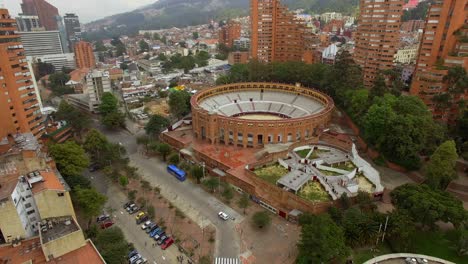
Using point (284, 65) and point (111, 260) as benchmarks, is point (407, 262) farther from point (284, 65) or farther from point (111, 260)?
point (284, 65)

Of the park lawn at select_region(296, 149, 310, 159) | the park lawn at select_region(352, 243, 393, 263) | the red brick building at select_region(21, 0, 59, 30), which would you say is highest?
the red brick building at select_region(21, 0, 59, 30)

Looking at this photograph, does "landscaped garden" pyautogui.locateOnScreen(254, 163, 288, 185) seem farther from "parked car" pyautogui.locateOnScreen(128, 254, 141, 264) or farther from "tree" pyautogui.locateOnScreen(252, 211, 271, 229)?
"parked car" pyautogui.locateOnScreen(128, 254, 141, 264)

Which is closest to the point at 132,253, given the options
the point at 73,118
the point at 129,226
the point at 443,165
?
the point at 129,226

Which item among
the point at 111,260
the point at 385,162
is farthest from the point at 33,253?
the point at 385,162

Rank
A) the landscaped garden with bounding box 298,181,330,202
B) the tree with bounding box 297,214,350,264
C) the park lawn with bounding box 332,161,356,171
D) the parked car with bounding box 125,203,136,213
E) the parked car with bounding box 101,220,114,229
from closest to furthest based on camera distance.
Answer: the tree with bounding box 297,214,350,264 → the parked car with bounding box 101,220,114,229 → the landscaped garden with bounding box 298,181,330,202 → the parked car with bounding box 125,203,136,213 → the park lawn with bounding box 332,161,356,171

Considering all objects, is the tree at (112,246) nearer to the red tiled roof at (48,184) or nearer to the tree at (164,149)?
the red tiled roof at (48,184)

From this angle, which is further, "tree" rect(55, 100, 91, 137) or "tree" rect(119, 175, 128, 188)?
"tree" rect(55, 100, 91, 137)

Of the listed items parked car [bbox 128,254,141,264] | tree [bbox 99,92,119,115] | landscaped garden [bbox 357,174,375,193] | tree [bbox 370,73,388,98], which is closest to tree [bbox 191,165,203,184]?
parked car [bbox 128,254,141,264]

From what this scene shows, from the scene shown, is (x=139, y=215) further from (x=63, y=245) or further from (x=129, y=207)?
(x=63, y=245)

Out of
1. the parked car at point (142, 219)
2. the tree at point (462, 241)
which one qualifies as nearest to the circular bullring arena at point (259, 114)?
the parked car at point (142, 219)
